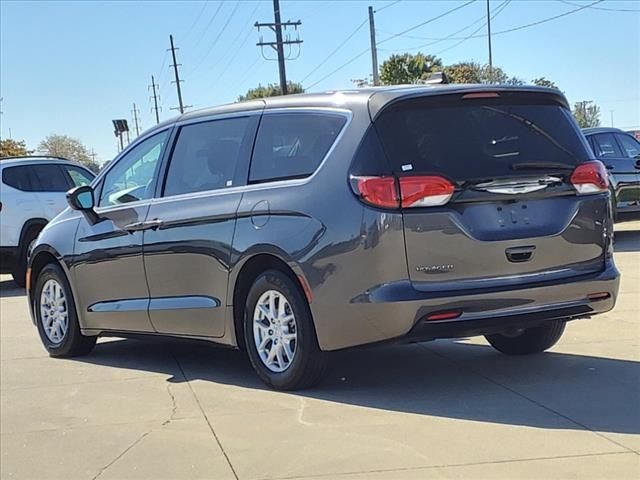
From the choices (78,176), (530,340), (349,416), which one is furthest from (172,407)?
(78,176)

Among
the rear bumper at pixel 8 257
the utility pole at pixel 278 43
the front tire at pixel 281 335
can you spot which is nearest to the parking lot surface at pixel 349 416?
the front tire at pixel 281 335

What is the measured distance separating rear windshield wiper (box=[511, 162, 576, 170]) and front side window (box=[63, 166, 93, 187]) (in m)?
10.1

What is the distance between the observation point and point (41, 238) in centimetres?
773

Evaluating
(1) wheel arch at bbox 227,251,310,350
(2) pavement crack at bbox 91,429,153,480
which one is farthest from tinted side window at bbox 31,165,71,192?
(2) pavement crack at bbox 91,429,153,480

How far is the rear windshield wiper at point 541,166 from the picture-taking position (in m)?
5.24

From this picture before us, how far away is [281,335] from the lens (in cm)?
557

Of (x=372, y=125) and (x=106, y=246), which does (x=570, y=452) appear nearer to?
(x=372, y=125)

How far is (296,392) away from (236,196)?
1336 millimetres

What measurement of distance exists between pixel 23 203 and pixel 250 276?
835 cm

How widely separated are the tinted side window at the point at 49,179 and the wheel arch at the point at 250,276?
27.7ft

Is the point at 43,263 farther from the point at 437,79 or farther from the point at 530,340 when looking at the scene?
the point at 530,340

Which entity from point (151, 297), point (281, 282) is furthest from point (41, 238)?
point (281, 282)

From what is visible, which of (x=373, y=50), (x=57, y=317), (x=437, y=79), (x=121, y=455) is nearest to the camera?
(x=121, y=455)

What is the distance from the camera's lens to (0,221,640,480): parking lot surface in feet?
14.1
